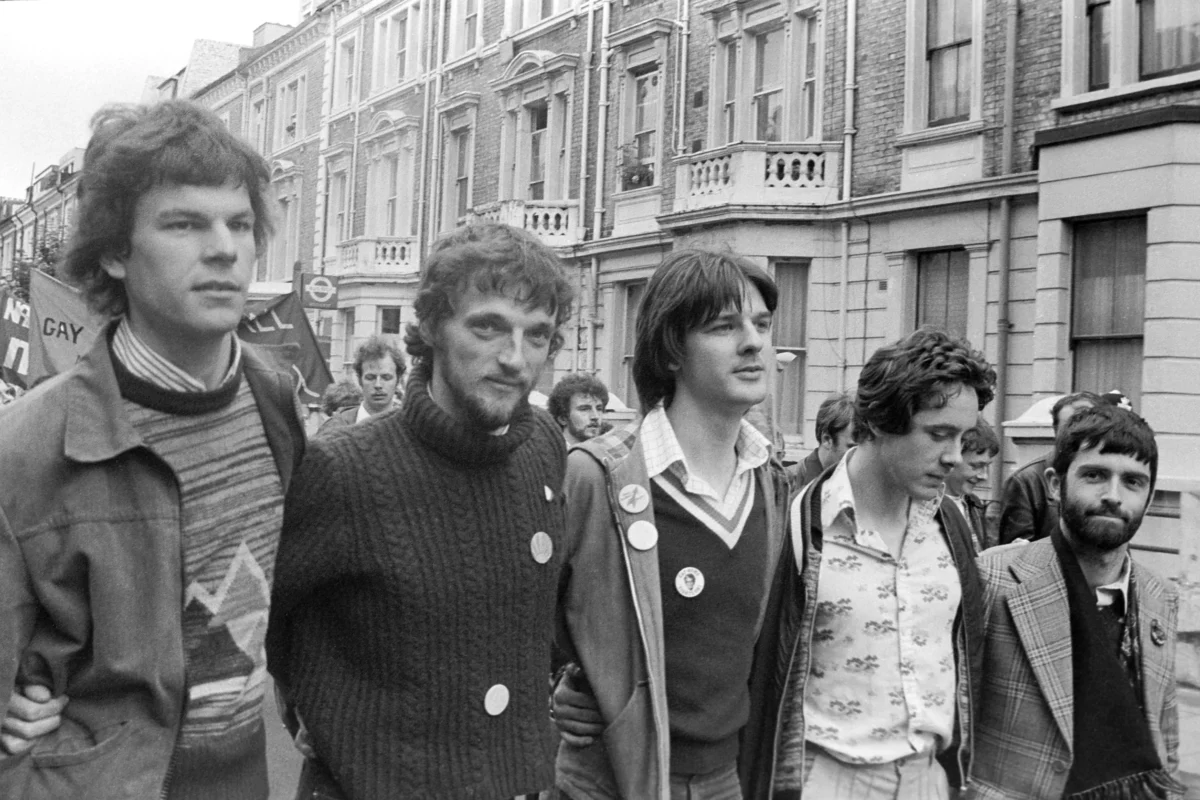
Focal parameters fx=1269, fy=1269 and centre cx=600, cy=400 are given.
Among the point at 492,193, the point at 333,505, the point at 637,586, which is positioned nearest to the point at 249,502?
the point at 333,505

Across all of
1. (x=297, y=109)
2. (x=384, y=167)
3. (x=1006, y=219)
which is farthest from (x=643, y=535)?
(x=297, y=109)

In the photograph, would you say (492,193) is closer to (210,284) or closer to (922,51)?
(922,51)

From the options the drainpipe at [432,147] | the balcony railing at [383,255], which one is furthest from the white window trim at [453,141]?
the balcony railing at [383,255]

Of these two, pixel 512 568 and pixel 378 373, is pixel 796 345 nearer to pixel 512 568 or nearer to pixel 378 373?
pixel 378 373

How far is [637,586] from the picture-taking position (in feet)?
9.84

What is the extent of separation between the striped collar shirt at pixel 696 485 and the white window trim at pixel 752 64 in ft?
50.5

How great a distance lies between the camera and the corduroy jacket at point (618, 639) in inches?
115

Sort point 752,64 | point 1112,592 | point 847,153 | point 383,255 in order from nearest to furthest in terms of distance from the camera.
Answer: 1. point 1112,592
2. point 847,153
3. point 752,64
4. point 383,255

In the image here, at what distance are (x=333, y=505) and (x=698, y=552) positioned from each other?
3.21 ft

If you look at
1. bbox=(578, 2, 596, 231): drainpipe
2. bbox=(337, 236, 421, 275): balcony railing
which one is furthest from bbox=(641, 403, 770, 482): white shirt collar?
bbox=(337, 236, 421, 275): balcony railing

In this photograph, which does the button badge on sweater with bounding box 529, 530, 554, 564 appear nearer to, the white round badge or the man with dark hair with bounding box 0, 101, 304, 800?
the white round badge

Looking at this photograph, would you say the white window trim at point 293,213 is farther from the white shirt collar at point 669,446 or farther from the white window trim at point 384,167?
the white shirt collar at point 669,446

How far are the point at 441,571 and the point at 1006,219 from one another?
544 inches

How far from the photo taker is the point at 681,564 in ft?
10.2
